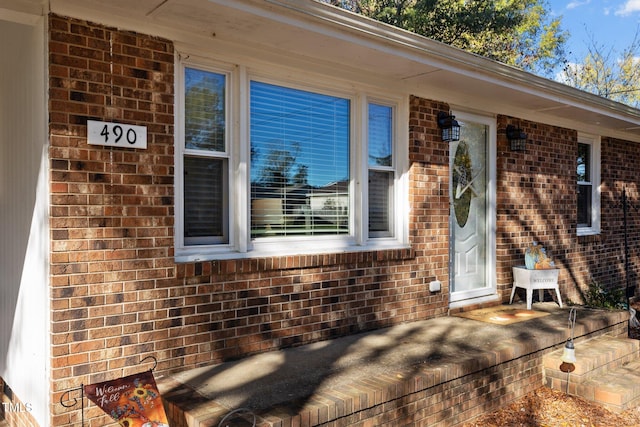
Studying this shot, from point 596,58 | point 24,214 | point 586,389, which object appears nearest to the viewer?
point 24,214

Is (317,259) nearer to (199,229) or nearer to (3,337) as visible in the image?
(199,229)

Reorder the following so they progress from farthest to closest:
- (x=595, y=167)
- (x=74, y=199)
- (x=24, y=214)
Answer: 1. (x=595, y=167)
2. (x=24, y=214)
3. (x=74, y=199)

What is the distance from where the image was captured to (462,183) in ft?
20.3

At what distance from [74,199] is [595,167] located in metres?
7.59

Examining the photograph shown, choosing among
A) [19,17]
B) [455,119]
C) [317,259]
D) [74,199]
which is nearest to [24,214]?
[74,199]

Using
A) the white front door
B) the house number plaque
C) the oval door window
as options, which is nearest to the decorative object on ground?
the white front door

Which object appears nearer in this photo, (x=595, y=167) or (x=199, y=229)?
(x=199, y=229)

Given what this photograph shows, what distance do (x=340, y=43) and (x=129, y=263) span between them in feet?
7.44

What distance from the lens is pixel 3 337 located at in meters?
4.23

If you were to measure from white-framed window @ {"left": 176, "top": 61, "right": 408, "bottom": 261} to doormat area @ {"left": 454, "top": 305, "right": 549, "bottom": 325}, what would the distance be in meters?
1.23

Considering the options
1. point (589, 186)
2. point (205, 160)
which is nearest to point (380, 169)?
point (205, 160)

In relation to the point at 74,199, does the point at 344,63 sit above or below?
above

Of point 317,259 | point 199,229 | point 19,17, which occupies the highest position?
point 19,17

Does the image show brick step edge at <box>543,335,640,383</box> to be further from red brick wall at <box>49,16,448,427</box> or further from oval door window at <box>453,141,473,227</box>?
red brick wall at <box>49,16,448,427</box>
